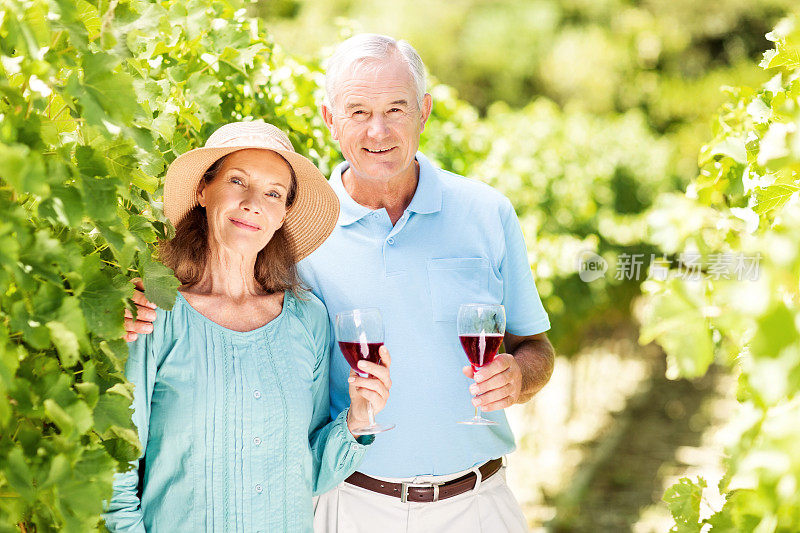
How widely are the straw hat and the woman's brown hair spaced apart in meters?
0.02

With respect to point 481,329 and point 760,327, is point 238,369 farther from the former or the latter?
point 760,327

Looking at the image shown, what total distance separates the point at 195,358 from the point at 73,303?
2.32ft

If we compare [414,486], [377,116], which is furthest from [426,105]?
[414,486]

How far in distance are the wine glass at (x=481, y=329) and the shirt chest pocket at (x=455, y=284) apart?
305 millimetres

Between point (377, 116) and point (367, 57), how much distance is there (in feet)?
0.56

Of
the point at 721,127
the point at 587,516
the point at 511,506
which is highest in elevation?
the point at 721,127

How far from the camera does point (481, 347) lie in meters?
2.20

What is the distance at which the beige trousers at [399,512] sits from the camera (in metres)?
2.48

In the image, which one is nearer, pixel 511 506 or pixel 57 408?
pixel 57 408

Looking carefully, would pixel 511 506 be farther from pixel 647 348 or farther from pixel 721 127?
pixel 647 348

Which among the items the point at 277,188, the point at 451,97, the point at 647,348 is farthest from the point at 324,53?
the point at 647,348

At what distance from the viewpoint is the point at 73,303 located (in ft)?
4.52

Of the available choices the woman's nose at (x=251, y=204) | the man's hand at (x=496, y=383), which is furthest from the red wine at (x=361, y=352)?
the woman's nose at (x=251, y=204)

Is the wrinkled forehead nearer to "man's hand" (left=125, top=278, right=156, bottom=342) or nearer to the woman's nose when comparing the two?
the woman's nose
